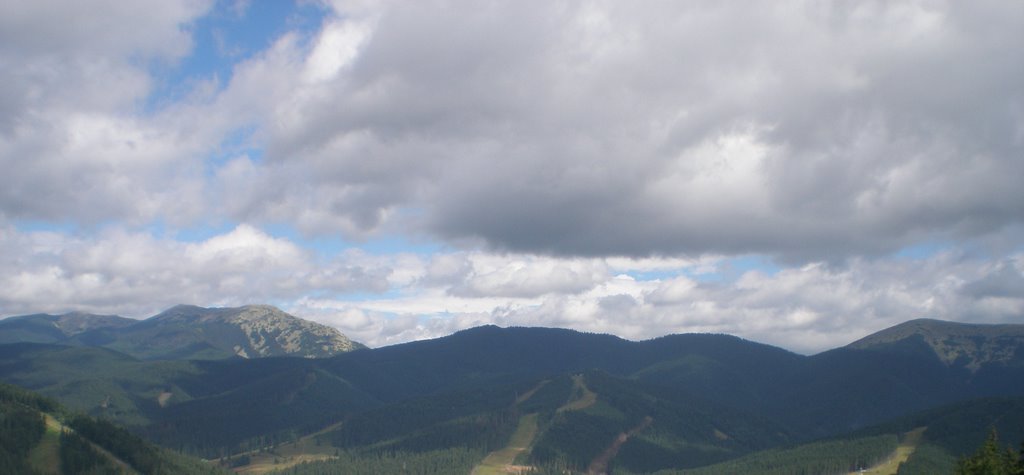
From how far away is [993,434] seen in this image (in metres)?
131

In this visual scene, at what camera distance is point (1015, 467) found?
12319 cm

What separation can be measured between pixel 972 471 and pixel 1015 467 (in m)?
6.71

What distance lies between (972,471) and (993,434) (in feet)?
25.9

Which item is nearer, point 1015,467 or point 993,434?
point 1015,467

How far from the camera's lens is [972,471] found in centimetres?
12838

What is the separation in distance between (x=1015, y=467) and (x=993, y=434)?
8.77 metres
